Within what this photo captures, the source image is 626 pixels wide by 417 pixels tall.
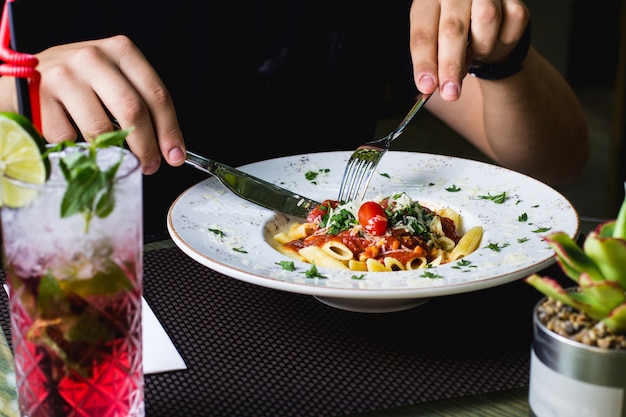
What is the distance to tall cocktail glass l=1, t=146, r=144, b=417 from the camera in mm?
805

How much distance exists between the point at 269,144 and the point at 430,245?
815 mm

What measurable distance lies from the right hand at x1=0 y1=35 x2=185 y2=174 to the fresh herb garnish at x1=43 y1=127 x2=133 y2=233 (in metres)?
0.50

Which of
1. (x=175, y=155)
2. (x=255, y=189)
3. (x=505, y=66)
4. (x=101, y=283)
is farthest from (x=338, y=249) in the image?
(x=505, y=66)

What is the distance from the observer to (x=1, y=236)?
2.90 feet

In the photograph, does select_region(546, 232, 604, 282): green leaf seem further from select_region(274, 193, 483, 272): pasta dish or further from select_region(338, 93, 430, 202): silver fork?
select_region(338, 93, 430, 202): silver fork

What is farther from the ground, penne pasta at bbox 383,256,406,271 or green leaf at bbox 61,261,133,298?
green leaf at bbox 61,261,133,298

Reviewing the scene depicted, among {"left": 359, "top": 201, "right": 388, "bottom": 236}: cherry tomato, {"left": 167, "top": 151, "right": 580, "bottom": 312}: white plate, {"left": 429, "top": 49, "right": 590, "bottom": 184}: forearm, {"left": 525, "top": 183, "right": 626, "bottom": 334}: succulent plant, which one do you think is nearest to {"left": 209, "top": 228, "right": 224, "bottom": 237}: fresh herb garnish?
{"left": 167, "top": 151, "right": 580, "bottom": 312}: white plate

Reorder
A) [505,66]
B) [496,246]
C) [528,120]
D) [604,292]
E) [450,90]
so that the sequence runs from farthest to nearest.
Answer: [528,120]
[505,66]
[450,90]
[496,246]
[604,292]

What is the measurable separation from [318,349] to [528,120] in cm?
117

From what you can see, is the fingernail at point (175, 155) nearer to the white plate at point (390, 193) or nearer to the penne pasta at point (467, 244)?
the white plate at point (390, 193)

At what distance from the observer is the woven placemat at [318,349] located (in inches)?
38.9

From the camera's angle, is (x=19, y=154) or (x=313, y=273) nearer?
(x=19, y=154)

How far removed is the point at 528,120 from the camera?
2.05 meters

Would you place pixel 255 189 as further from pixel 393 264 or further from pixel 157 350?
pixel 157 350
